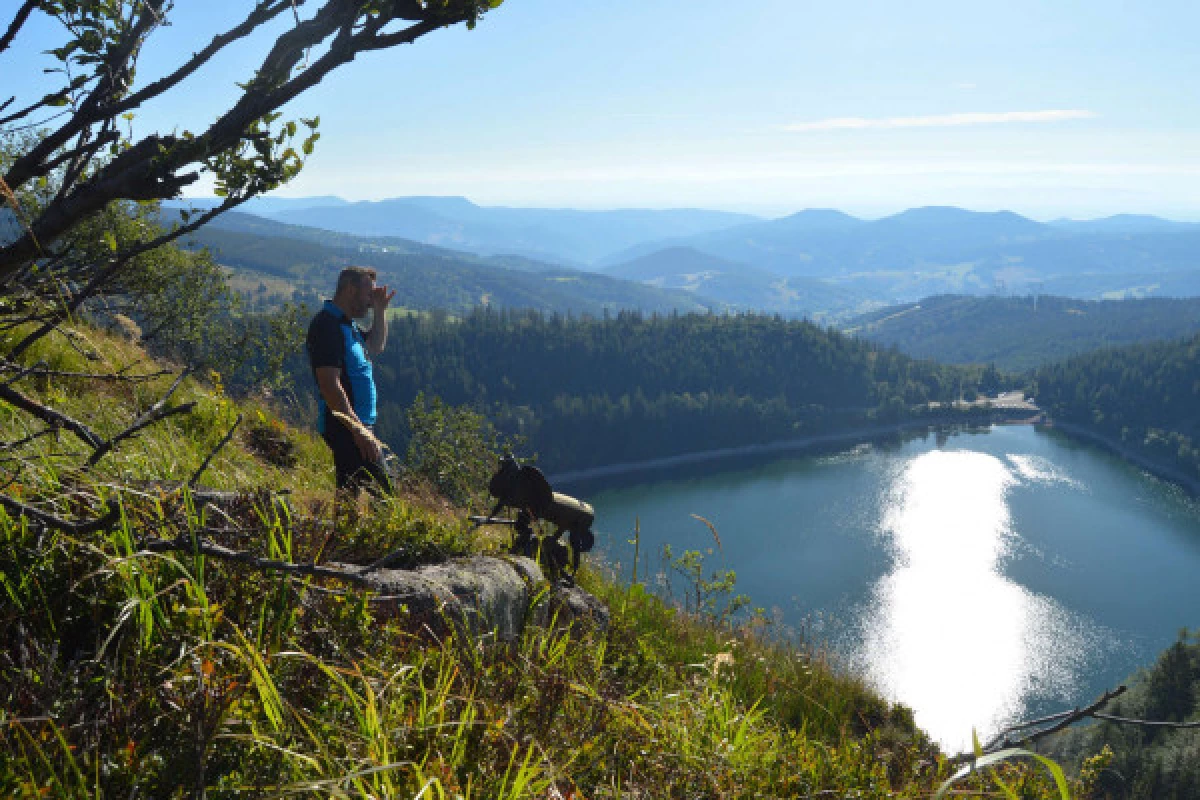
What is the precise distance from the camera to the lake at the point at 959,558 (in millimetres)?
47969

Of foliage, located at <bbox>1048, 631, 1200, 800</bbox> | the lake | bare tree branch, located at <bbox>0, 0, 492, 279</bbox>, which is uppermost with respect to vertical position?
bare tree branch, located at <bbox>0, 0, 492, 279</bbox>

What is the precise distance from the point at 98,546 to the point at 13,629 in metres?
0.23

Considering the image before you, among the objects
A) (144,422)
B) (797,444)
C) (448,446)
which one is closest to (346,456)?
(144,422)

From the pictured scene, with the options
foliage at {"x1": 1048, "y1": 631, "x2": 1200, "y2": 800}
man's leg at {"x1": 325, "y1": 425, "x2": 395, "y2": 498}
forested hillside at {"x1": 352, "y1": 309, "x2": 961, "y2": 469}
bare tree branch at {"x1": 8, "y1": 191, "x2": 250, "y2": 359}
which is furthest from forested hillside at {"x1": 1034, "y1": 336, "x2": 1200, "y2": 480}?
bare tree branch at {"x1": 8, "y1": 191, "x2": 250, "y2": 359}

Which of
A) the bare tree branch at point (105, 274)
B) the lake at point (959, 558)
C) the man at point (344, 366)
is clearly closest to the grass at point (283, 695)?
the bare tree branch at point (105, 274)

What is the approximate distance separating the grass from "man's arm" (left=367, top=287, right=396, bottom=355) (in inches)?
110

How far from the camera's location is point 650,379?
459ft

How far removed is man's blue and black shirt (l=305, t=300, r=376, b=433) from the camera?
5.05m

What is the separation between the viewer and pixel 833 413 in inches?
5128

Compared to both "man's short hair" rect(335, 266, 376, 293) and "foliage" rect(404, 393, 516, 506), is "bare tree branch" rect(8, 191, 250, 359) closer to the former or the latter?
"man's short hair" rect(335, 266, 376, 293)

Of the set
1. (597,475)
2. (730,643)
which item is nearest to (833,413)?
(597,475)

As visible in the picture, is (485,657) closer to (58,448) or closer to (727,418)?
(58,448)

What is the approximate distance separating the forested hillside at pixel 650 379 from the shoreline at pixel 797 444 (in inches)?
62.4

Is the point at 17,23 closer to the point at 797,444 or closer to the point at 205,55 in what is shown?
the point at 205,55
